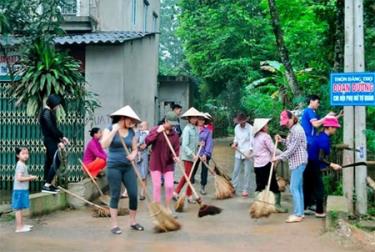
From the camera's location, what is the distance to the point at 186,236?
741 cm

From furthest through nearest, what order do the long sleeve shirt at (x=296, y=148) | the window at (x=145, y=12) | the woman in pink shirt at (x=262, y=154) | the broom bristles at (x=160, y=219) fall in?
the window at (x=145, y=12)
the woman in pink shirt at (x=262, y=154)
the long sleeve shirt at (x=296, y=148)
the broom bristles at (x=160, y=219)

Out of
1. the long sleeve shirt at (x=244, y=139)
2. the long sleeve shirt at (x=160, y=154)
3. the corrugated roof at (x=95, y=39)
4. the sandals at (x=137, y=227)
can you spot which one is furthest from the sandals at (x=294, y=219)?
the corrugated roof at (x=95, y=39)

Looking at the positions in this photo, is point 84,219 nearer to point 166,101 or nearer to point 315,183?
point 315,183

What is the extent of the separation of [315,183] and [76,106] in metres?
4.99

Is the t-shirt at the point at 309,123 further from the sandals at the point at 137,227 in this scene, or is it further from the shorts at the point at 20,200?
the shorts at the point at 20,200

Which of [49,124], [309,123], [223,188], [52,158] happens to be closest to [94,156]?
[52,158]

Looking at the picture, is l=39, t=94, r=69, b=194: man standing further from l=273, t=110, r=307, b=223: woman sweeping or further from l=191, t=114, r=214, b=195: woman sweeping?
l=273, t=110, r=307, b=223: woman sweeping

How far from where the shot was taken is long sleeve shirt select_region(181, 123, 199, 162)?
996 centimetres

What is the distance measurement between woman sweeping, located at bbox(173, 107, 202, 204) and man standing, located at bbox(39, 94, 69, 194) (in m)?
2.10

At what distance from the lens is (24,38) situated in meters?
10.7

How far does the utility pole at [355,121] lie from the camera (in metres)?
7.82

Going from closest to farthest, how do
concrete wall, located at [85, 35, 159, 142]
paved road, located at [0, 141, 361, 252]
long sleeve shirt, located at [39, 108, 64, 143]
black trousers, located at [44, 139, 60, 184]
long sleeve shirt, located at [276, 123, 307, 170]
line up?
paved road, located at [0, 141, 361, 252] → long sleeve shirt, located at [276, 123, 307, 170] → long sleeve shirt, located at [39, 108, 64, 143] → black trousers, located at [44, 139, 60, 184] → concrete wall, located at [85, 35, 159, 142]

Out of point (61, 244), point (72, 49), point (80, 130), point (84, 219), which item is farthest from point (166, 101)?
point (61, 244)

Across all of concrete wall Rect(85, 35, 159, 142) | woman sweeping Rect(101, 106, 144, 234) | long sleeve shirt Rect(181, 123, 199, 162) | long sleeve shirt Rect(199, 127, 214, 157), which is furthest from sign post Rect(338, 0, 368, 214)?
concrete wall Rect(85, 35, 159, 142)
